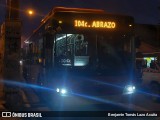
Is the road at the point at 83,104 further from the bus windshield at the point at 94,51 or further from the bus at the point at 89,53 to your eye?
the bus windshield at the point at 94,51

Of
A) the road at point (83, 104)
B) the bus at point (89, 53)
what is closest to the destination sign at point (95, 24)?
the bus at point (89, 53)

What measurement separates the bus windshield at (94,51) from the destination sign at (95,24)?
1.09 feet

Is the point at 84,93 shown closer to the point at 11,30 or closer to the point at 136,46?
the point at 136,46

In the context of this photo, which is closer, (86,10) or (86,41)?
(86,41)

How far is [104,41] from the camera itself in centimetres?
1139

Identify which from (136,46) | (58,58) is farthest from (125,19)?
(58,58)

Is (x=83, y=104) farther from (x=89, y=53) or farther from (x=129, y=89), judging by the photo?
(x=89, y=53)

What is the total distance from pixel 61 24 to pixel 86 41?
963mm

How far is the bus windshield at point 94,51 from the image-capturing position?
11.0 m

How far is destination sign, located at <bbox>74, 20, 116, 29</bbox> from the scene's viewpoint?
11438mm

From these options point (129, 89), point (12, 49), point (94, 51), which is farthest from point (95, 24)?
point (12, 49)

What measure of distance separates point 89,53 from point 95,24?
1.06 m

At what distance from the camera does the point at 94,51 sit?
1120cm

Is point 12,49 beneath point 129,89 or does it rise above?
above
